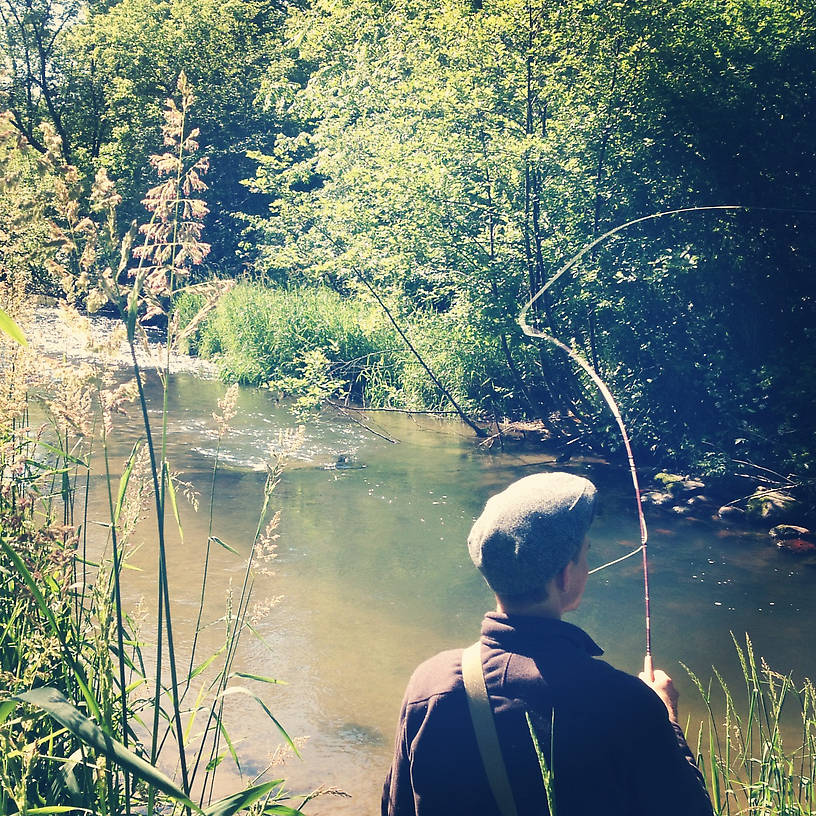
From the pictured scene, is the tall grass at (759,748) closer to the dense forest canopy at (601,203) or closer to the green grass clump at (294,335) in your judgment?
the dense forest canopy at (601,203)

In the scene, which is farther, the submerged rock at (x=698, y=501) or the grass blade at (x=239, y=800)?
the submerged rock at (x=698, y=501)

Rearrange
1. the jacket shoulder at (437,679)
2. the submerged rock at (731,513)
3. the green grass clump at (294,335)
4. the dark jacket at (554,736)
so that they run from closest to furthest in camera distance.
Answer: the dark jacket at (554,736) → the jacket shoulder at (437,679) → the submerged rock at (731,513) → the green grass clump at (294,335)

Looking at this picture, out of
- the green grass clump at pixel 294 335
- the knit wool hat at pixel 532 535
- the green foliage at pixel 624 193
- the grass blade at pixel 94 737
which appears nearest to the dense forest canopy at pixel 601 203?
the green foliage at pixel 624 193

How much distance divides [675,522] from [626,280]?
7.61 feet

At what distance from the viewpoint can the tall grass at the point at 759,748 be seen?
2.62 m

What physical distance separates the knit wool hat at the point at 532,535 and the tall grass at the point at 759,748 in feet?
2.44

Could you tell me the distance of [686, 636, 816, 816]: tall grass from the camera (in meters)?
2.62

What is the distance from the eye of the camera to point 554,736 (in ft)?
6.04

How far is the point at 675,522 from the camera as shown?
28.1 ft

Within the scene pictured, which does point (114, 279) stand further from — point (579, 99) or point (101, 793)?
point (579, 99)

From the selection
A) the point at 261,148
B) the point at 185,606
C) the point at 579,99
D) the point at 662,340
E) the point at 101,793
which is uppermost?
the point at 261,148

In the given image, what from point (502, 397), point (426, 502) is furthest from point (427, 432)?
point (426, 502)

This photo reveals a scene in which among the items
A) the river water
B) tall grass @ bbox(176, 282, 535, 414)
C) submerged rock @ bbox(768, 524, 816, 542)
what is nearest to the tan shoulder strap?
the river water

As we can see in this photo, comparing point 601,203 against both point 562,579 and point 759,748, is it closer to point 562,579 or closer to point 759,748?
point 759,748
